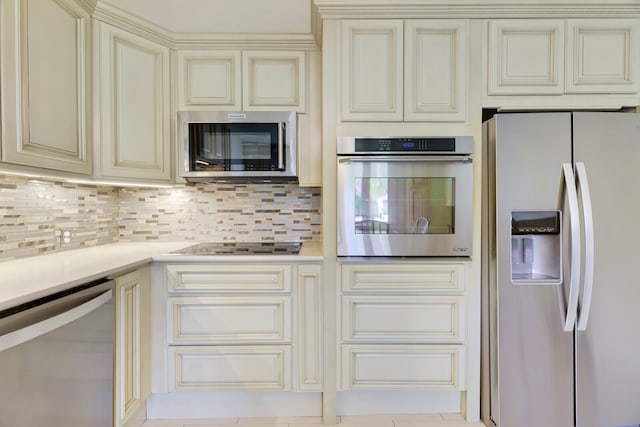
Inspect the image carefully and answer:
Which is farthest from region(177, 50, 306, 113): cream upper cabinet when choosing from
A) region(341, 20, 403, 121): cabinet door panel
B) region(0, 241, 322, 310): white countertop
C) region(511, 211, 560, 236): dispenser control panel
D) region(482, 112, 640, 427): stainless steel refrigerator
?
region(511, 211, 560, 236): dispenser control panel

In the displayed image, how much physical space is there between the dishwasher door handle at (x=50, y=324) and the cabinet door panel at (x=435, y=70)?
63.9 inches

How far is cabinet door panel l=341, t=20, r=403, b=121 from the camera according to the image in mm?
1762

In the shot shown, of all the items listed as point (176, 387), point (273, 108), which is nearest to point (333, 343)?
point (176, 387)

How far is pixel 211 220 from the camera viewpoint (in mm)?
2410

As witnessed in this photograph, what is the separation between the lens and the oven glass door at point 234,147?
205 cm

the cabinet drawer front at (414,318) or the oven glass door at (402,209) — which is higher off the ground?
the oven glass door at (402,209)

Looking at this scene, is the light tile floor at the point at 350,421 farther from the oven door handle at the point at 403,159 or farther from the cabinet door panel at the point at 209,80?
the cabinet door panel at the point at 209,80

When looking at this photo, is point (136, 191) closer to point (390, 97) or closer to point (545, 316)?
point (390, 97)

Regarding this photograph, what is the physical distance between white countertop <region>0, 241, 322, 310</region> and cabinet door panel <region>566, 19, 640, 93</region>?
1.66m

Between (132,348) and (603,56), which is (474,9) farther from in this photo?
(132,348)

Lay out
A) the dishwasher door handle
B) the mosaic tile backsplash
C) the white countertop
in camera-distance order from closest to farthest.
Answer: the dishwasher door handle, the white countertop, the mosaic tile backsplash

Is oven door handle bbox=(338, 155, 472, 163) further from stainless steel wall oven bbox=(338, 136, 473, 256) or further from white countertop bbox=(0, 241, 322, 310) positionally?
white countertop bbox=(0, 241, 322, 310)

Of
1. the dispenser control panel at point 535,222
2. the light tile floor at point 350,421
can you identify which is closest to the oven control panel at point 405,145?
the dispenser control panel at point 535,222

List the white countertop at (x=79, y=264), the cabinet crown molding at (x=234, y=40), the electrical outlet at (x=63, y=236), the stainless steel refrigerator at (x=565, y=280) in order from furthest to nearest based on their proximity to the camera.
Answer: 1. the cabinet crown molding at (x=234, y=40)
2. the electrical outlet at (x=63, y=236)
3. the stainless steel refrigerator at (x=565, y=280)
4. the white countertop at (x=79, y=264)
